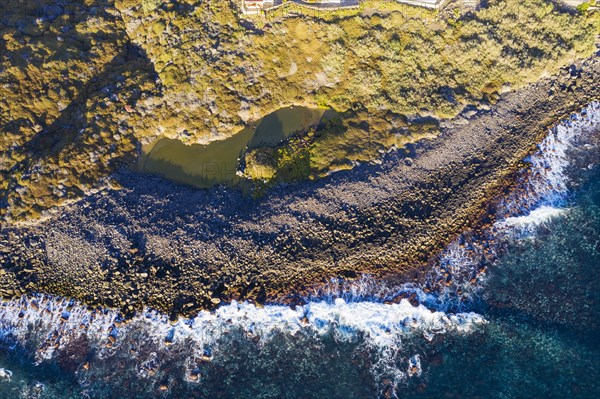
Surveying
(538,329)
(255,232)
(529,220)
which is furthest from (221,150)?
(538,329)

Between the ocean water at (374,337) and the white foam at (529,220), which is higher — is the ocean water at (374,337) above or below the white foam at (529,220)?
below

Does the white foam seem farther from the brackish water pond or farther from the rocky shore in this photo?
the brackish water pond

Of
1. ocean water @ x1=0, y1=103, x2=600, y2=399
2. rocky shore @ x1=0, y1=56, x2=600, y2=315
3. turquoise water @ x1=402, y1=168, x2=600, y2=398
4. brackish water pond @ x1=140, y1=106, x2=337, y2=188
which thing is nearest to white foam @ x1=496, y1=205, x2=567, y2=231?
ocean water @ x1=0, y1=103, x2=600, y2=399

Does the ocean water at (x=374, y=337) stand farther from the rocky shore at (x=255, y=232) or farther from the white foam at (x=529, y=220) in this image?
the rocky shore at (x=255, y=232)

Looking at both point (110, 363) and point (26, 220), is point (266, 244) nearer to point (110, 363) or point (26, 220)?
point (110, 363)

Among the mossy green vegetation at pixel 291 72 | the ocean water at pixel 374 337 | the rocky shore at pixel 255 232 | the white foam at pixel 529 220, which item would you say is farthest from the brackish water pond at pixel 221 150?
the white foam at pixel 529 220

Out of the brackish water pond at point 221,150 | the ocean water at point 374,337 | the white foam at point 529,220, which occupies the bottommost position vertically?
the ocean water at point 374,337
